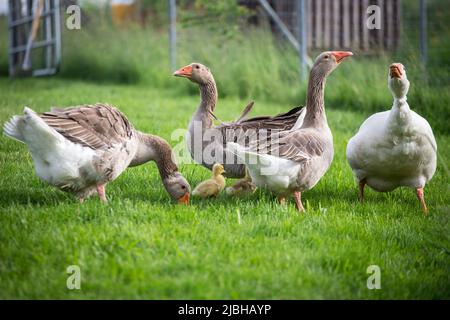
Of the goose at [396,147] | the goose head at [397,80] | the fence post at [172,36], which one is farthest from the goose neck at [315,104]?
the fence post at [172,36]

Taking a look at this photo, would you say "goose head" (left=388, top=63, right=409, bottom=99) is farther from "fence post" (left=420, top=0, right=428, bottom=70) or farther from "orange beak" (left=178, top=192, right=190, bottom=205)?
"fence post" (left=420, top=0, right=428, bottom=70)

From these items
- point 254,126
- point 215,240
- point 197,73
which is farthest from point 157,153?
point 215,240

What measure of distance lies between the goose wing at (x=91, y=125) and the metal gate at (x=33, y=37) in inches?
437

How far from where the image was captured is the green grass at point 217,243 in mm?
3855

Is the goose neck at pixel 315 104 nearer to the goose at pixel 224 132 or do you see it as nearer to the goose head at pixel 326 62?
the goose head at pixel 326 62

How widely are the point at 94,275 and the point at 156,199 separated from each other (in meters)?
2.05

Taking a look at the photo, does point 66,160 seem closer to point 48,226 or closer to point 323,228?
point 48,226

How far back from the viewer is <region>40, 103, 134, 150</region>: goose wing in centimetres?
521

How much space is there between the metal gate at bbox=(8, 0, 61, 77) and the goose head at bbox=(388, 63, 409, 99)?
39.8 feet

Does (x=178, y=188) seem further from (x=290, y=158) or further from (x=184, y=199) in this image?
(x=290, y=158)

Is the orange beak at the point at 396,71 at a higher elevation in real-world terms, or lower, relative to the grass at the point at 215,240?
higher

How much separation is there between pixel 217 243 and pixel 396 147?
224 cm

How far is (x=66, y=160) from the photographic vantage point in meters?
5.11

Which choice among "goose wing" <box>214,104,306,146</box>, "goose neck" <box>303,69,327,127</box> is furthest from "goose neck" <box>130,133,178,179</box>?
"goose neck" <box>303,69,327,127</box>
